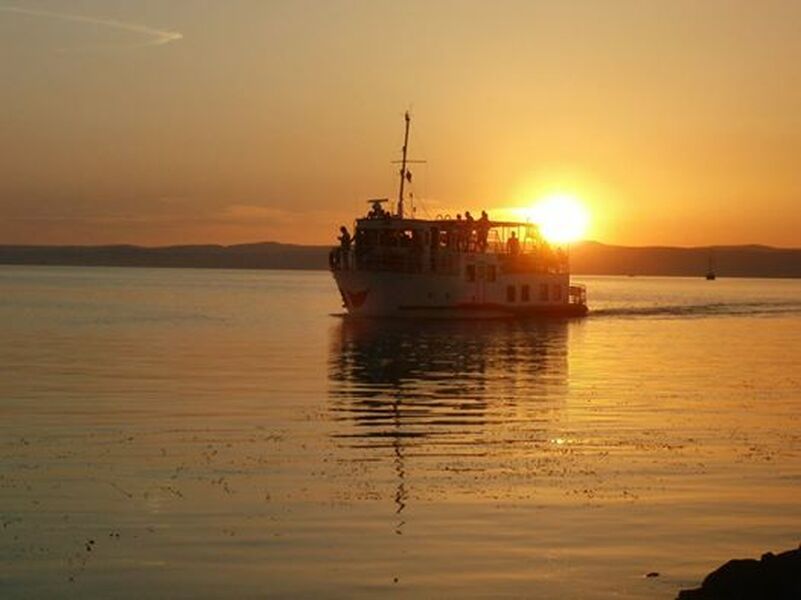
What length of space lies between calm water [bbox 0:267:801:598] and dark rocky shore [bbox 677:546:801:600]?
5.99 ft

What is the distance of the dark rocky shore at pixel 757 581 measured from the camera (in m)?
12.4

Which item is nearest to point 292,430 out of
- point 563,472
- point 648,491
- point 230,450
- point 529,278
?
point 230,450

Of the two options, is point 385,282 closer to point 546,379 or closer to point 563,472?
point 546,379

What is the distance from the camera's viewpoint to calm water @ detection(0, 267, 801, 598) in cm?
1558

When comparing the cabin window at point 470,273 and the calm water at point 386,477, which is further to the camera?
the cabin window at point 470,273

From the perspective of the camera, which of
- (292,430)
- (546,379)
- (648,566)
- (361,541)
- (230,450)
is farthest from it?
(546,379)

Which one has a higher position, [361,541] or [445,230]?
[445,230]

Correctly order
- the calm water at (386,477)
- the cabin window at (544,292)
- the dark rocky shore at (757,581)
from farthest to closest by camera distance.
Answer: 1. the cabin window at (544,292)
2. the calm water at (386,477)
3. the dark rocky shore at (757,581)

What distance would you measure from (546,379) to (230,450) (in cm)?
2260

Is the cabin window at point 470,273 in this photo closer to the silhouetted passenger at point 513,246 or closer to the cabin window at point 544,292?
the silhouetted passenger at point 513,246

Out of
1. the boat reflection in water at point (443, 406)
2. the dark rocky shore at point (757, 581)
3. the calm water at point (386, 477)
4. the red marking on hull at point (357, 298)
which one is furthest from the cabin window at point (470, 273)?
the dark rocky shore at point (757, 581)

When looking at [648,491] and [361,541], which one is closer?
[361,541]

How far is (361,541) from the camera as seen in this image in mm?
17078

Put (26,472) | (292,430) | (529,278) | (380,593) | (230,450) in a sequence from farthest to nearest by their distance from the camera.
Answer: (529,278) → (292,430) → (230,450) → (26,472) → (380,593)
